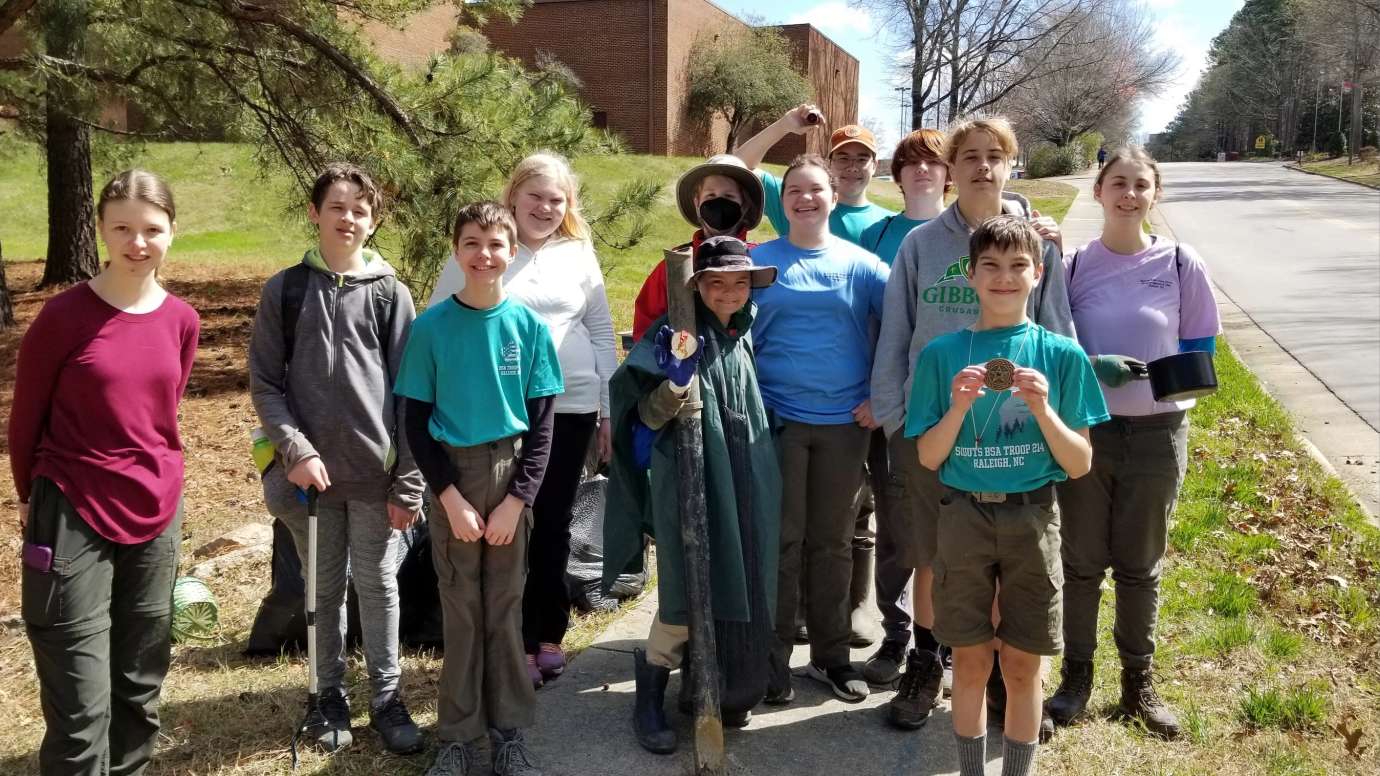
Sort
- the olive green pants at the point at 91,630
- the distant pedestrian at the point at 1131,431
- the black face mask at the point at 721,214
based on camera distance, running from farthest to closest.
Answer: the black face mask at the point at 721,214
the distant pedestrian at the point at 1131,431
the olive green pants at the point at 91,630

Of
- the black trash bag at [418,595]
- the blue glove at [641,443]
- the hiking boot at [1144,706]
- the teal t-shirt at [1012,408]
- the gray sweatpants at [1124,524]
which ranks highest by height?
the teal t-shirt at [1012,408]

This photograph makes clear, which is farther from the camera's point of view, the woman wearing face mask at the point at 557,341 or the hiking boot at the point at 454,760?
the woman wearing face mask at the point at 557,341

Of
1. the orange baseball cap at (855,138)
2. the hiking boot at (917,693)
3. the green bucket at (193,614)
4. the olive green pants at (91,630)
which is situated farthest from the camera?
the orange baseball cap at (855,138)

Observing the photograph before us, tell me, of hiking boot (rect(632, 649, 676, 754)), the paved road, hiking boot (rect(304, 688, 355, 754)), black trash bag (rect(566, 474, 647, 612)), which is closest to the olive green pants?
hiking boot (rect(304, 688, 355, 754))

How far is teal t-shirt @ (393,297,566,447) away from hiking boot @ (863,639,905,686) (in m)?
1.67

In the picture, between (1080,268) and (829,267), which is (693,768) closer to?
(829,267)

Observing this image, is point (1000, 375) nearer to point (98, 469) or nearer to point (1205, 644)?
point (1205, 644)

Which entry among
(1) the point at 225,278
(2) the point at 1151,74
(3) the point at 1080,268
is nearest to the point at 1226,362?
(3) the point at 1080,268

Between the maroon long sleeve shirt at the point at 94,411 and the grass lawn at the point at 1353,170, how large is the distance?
1563 inches

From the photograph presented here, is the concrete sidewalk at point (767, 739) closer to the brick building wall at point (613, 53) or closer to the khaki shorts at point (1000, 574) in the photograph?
the khaki shorts at point (1000, 574)

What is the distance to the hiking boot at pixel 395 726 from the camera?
333 centimetres

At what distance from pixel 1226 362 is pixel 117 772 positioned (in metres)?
9.43

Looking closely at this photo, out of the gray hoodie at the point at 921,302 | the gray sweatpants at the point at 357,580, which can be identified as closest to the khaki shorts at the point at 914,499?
the gray hoodie at the point at 921,302

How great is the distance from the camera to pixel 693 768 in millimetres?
3299
